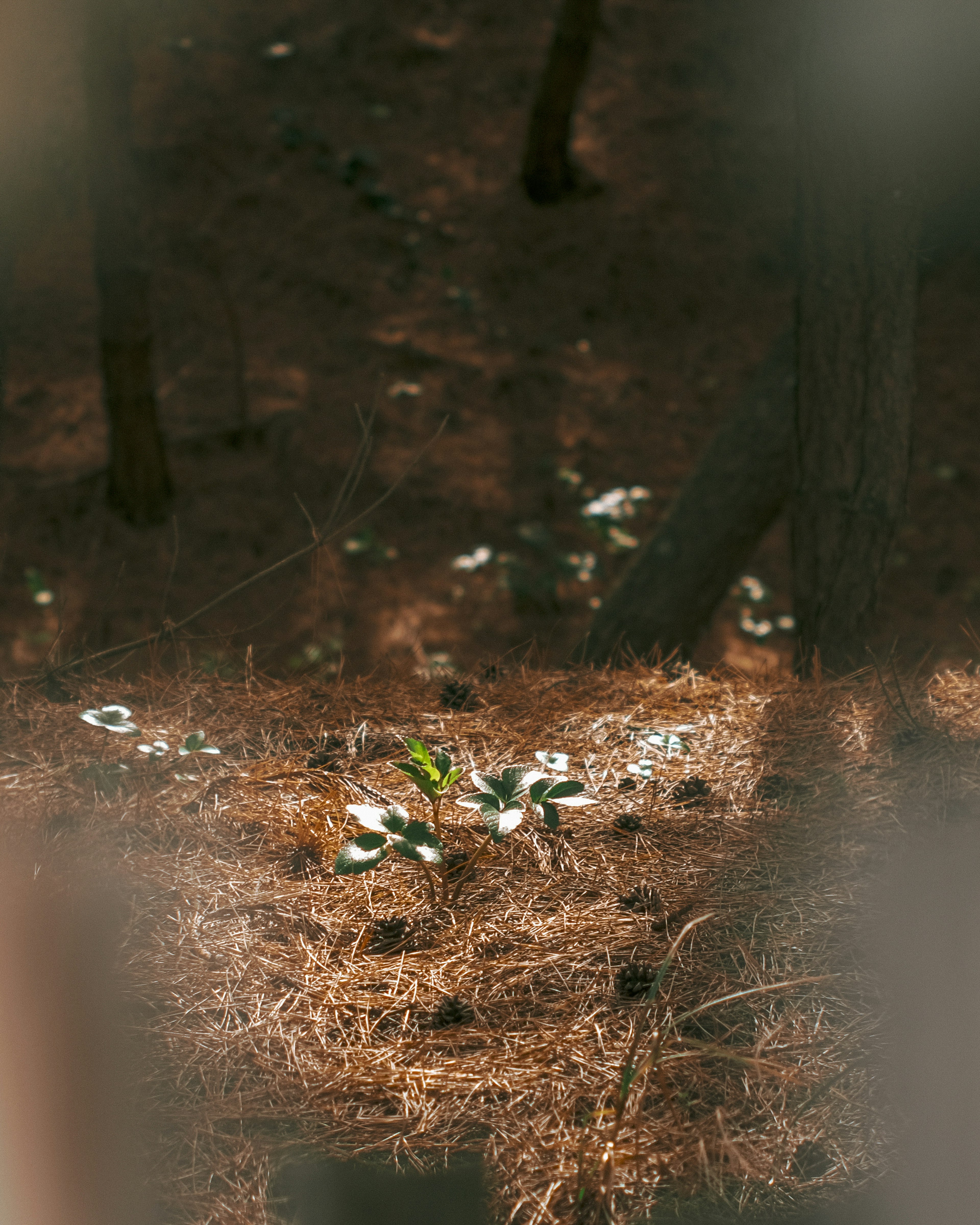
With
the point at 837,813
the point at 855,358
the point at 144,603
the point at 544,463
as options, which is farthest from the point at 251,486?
the point at 837,813

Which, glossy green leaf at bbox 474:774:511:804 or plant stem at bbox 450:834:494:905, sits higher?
glossy green leaf at bbox 474:774:511:804

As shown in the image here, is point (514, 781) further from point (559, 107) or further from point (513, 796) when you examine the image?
point (559, 107)

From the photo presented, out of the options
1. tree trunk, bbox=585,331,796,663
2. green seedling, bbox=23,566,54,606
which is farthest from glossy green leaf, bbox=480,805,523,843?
green seedling, bbox=23,566,54,606

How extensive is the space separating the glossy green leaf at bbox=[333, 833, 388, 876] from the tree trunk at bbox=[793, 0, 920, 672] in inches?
53.2

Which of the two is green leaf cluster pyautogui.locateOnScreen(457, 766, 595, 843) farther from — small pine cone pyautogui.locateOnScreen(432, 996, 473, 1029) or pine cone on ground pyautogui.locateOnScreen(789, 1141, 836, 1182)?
pine cone on ground pyautogui.locateOnScreen(789, 1141, 836, 1182)

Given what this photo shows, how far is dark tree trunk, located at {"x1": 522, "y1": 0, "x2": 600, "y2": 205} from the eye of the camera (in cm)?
490

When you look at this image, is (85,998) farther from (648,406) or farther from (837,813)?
(648,406)

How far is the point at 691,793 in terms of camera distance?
1.76 m

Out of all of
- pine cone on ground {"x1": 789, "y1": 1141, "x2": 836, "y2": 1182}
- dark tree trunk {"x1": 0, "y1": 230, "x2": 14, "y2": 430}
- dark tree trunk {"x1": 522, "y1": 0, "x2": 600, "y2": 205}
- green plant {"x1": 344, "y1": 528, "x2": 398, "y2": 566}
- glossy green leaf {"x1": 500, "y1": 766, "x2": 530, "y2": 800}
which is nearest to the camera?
pine cone on ground {"x1": 789, "y1": 1141, "x2": 836, "y2": 1182}

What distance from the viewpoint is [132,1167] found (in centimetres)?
106

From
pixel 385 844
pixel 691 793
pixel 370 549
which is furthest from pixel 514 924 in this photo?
pixel 370 549

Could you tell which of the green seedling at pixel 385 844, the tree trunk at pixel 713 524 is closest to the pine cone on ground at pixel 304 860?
the green seedling at pixel 385 844

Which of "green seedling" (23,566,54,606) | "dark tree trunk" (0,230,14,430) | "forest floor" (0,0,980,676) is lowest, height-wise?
"green seedling" (23,566,54,606)

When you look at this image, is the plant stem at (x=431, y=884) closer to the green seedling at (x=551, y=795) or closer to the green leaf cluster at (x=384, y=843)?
the green leaf cluster at (x=384, y=843)
